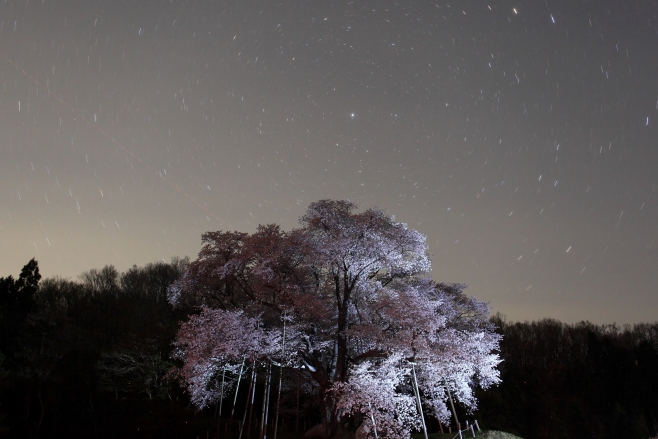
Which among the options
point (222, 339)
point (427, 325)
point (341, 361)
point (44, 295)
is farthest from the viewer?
point (44, 295)

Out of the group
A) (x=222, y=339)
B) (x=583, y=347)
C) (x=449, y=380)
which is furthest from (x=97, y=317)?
(x=583, y=347)

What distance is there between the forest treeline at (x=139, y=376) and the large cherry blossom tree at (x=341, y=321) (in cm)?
577

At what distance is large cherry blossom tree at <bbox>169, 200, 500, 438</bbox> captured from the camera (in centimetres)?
1975

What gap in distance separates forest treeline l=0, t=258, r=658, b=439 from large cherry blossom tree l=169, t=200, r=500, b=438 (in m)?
5.77

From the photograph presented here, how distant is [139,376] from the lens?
106 feet

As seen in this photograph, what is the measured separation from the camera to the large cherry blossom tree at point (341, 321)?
1975 cm

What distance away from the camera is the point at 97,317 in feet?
140

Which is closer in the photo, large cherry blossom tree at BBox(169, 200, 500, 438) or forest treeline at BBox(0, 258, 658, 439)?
large cherry blossom tree at BBox(169, 200, 500, 438)

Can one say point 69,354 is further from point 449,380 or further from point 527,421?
point 527,421

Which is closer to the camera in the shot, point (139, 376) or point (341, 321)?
point (341, 321)

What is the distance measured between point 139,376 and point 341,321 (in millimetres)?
17434

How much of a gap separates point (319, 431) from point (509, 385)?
93.3ft

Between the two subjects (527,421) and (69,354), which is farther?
(527,421)

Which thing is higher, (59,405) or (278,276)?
(278,276)
